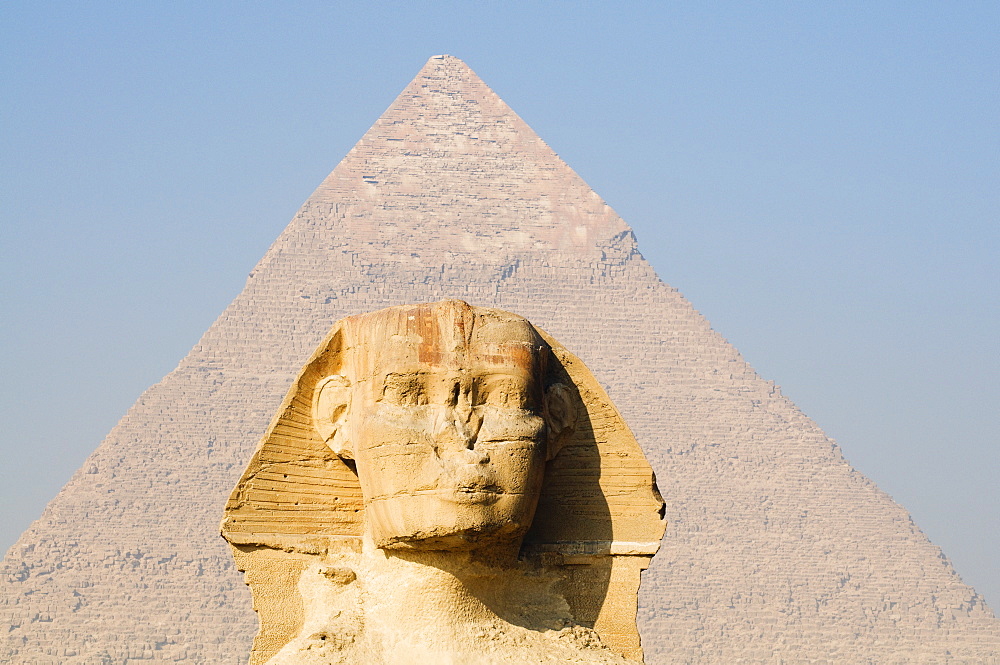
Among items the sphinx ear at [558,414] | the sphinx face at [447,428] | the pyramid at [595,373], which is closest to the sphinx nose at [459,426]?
the sphinx face at [447,428]

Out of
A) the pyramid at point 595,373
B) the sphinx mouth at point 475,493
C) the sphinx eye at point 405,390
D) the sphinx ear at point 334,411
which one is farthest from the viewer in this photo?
the pyramid at point 595,373

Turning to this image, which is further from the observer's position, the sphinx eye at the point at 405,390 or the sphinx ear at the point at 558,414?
the sphinx ear at the point at 558,414

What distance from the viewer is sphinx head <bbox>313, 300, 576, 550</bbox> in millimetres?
4752

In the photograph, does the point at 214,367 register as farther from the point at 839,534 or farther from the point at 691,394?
the point at 839,534

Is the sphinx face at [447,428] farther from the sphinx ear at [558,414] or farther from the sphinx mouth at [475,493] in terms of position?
the sphinx ear at [558,414]

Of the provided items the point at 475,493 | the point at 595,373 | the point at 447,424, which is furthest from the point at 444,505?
the point at 595,373

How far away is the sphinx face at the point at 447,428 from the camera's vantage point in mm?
4750

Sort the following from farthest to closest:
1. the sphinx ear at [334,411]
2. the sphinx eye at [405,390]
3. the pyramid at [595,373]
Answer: the pyramid at [595,373], the sphinx ear at [334,411], the sphinx eye at [405,390]

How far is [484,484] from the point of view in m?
4.73

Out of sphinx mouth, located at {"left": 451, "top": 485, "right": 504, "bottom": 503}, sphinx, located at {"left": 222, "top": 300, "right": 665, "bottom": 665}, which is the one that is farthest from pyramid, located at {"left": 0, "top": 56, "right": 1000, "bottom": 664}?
sphinx mouth, located at {"left": 451, "top": 485, "right": 504, "bottom": 503}

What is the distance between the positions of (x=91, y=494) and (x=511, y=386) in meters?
133

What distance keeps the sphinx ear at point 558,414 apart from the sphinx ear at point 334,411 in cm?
43

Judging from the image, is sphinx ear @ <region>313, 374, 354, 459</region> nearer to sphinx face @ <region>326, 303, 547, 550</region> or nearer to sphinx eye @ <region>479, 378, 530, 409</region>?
sphinx face @ <region>326, 303, 547, 550</region>

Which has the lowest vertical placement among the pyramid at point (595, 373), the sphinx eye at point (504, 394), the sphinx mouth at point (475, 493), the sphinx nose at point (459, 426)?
the sphinx mouth at point (475, 493)
